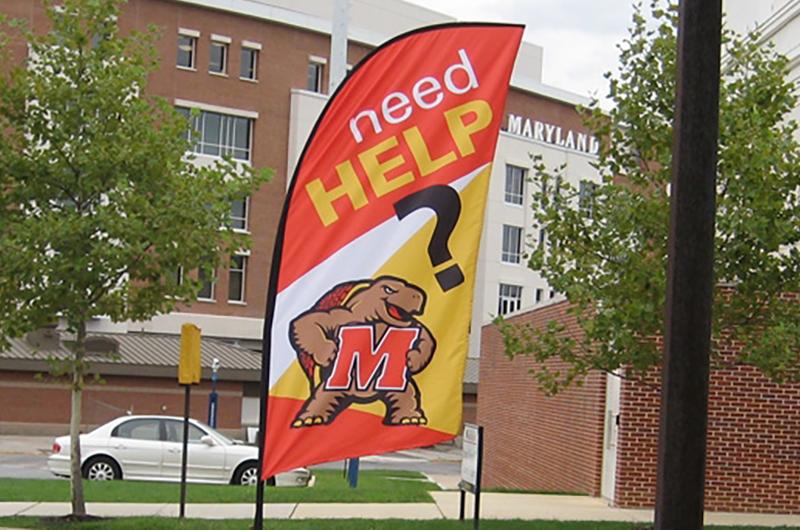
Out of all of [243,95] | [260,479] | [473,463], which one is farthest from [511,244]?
[260,479]

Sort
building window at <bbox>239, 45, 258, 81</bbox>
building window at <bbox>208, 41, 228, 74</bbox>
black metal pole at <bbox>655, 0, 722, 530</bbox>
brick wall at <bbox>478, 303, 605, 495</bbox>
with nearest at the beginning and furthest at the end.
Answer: black metal pole at <bbox>655, 0, 722, 530</bbox> < brick wall at <bbox>478, 303, 605, 495</bbox> < building window at <bbox>208, 41, 228, 74</bbox> < building window at <bbox>239, 45, 258, 81</bbox>

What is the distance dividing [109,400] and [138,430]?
90.0ft

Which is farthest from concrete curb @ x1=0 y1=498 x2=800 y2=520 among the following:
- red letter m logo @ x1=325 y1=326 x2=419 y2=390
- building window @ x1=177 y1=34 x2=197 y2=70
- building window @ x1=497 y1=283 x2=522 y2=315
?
building window @ x1=497 y1=283 x2=522 y2=315

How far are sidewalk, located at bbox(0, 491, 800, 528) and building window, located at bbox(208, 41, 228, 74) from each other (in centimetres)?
4105

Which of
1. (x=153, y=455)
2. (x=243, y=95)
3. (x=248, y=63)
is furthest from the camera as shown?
(x=248, y=63)

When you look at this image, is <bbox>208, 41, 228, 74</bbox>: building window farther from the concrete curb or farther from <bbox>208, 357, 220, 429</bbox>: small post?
the concrete curb

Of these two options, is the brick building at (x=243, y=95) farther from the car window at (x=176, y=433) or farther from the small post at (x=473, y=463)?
the small post at (x=473, y=463)

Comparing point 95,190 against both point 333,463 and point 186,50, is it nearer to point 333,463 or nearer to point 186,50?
point 333,463

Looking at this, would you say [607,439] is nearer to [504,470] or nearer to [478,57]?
[504,470]

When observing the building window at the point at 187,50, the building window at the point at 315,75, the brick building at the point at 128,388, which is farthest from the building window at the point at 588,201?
the building window at the point at 315,75

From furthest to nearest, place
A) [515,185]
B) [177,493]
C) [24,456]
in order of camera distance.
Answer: [515,185]
[24,456]
[177,493]

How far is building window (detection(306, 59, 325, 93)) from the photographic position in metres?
61.2

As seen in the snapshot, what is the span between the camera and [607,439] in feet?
69.4

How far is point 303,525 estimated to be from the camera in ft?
50.0
